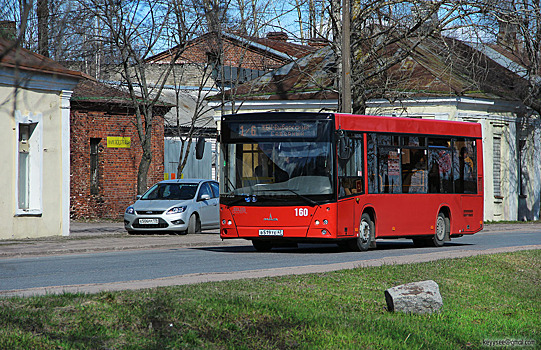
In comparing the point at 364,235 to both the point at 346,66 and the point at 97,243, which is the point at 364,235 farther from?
the point at 97,243

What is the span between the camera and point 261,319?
798cm

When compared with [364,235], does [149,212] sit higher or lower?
higher

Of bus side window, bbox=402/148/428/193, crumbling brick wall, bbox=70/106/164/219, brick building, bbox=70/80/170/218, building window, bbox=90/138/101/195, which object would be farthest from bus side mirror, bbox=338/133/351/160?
building window, bbox=90/138/101/195

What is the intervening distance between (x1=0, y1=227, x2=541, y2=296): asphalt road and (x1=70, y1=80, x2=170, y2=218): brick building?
46.3 ft

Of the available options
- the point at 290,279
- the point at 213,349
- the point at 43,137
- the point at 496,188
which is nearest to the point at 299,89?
the point at 496,188

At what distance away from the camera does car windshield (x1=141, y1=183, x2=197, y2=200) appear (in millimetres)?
25094

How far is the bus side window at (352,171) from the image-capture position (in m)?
17.5

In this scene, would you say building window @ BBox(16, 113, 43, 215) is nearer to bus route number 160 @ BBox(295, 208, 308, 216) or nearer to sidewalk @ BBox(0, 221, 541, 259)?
sidewalk @ BBox(0, 221, 541, 259)

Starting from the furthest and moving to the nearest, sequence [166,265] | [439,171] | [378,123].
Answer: [439,171] → [378,123] → [166,265]

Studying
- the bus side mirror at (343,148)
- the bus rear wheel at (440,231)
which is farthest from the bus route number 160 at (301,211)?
the bus rear wheel at (440,231)

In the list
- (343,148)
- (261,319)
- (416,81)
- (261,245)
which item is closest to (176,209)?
(261,245)

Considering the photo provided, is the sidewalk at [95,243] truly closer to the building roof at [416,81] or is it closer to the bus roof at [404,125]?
the bus roof at [404,125]

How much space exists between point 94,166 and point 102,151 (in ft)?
2.26

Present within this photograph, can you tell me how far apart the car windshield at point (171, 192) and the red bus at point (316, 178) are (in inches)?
251
